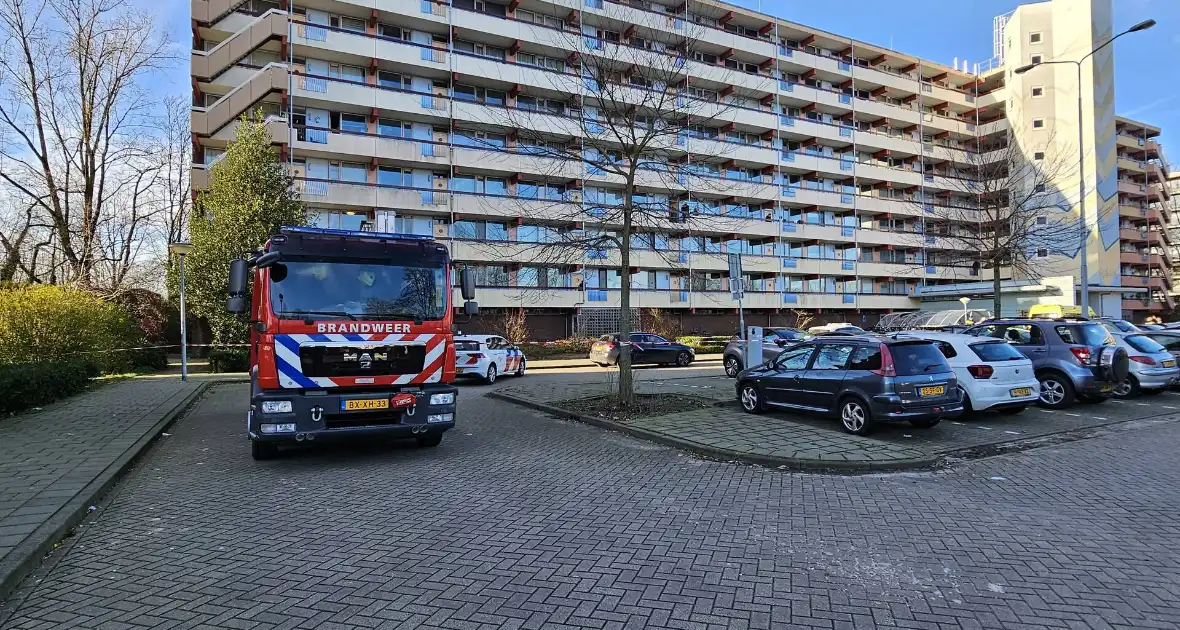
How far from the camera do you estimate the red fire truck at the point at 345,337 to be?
6961 millimetres

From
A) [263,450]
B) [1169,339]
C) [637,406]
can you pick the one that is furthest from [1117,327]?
[263,450]

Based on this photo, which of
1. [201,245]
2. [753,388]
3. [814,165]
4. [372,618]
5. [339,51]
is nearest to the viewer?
[372,618]

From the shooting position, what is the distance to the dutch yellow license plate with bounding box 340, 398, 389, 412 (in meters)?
7.11

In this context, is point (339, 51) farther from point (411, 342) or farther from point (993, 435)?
point (993, 435)

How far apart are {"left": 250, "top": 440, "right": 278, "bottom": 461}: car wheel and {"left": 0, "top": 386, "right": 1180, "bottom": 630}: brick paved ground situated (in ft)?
0.41

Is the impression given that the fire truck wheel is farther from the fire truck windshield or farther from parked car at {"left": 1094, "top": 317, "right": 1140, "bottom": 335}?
parked car at {"left": 1094, "top": 317, "right": 1140, "bottom": 335}

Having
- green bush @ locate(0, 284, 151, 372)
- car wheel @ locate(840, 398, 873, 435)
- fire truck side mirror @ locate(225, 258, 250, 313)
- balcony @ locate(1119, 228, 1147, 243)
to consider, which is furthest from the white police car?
balcony @ locate(1119, 228, 1147, 243)

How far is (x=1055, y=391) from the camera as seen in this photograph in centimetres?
1156

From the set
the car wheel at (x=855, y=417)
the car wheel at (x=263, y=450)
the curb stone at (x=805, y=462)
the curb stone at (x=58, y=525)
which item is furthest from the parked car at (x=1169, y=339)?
the curb stone at (x=58, y=525)

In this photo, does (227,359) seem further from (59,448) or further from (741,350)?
(741,350)

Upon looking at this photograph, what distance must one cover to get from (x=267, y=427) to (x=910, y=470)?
7481mm

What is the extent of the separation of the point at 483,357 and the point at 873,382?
487 inches

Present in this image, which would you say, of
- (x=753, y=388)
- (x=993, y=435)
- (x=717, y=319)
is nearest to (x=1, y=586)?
(x=753, y=388)

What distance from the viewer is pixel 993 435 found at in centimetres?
908
